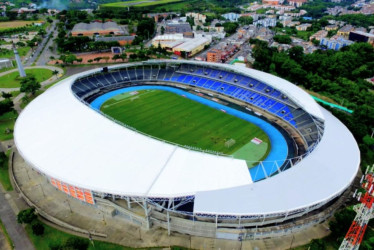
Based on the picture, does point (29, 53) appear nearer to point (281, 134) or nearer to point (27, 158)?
point (27, 158)

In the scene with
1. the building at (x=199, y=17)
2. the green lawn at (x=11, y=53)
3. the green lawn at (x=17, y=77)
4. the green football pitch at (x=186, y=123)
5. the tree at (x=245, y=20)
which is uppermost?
the building at (x=199, y=17)

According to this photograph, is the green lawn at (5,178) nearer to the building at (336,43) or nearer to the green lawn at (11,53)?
the green lawn at (11,53)

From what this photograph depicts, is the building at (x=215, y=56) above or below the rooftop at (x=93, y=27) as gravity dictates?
below

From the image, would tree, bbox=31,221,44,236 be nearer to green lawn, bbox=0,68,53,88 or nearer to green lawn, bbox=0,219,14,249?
green lawn, bbox=0,219,14,249

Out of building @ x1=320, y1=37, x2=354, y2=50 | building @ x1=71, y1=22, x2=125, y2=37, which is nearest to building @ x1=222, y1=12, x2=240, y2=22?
building @ x1=320, y1=37, x2=354, y2=50

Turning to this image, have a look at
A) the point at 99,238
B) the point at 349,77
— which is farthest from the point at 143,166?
the point at 349,77

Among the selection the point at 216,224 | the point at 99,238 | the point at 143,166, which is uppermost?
the point at 143,166

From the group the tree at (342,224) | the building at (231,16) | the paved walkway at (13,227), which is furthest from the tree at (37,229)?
the building at (231,16)
